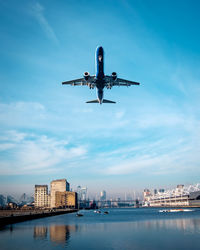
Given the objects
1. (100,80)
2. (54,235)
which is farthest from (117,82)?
(54,235)

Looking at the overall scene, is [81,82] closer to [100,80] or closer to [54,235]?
[100,80]

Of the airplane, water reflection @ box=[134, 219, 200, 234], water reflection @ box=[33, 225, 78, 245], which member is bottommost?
water reflection @ box=[134, 219, 200, 234]

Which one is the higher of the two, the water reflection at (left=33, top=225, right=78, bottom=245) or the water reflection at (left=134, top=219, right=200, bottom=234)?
the water reflection at (left=33, top=225, right=78, bottom=245)

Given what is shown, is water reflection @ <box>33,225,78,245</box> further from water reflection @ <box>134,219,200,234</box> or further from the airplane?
the airplane

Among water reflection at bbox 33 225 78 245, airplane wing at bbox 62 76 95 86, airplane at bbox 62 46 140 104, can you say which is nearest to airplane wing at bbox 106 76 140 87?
airplane at bbox 62 46 140 104

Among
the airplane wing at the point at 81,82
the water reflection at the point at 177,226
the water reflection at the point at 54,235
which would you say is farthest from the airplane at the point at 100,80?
the water reflection at the point at 177,226

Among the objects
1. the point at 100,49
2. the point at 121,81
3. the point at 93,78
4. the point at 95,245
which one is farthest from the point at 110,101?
the point at 95,245

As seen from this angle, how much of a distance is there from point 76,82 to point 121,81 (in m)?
10.4

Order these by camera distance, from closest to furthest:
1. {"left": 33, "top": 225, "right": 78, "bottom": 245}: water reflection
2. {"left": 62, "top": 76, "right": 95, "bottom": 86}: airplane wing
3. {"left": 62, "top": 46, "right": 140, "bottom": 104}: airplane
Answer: {"left": 33, "top": 225, "right": 78, "bottom": 245}: water reflection < {"left": 62, "top": 46, "right": 140, "bottom": 104}: airplane < {"left": 62, "top": 76, "right": 95, "bottom": 86}: airplane wing

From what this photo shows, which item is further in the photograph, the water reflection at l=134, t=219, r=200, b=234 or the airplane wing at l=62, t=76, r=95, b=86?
the water reflection at l=134, t=219, r=200, b=234

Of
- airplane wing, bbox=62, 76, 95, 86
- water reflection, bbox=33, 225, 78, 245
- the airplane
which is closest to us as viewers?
water reflection, bbox=33, 225, 78, 245

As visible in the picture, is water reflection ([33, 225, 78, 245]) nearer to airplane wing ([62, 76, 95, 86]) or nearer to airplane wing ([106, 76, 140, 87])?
airplane wing ([62, 76, 95, 86])

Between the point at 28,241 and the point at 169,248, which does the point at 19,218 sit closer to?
the point at 28,241

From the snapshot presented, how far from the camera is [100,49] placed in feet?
142
